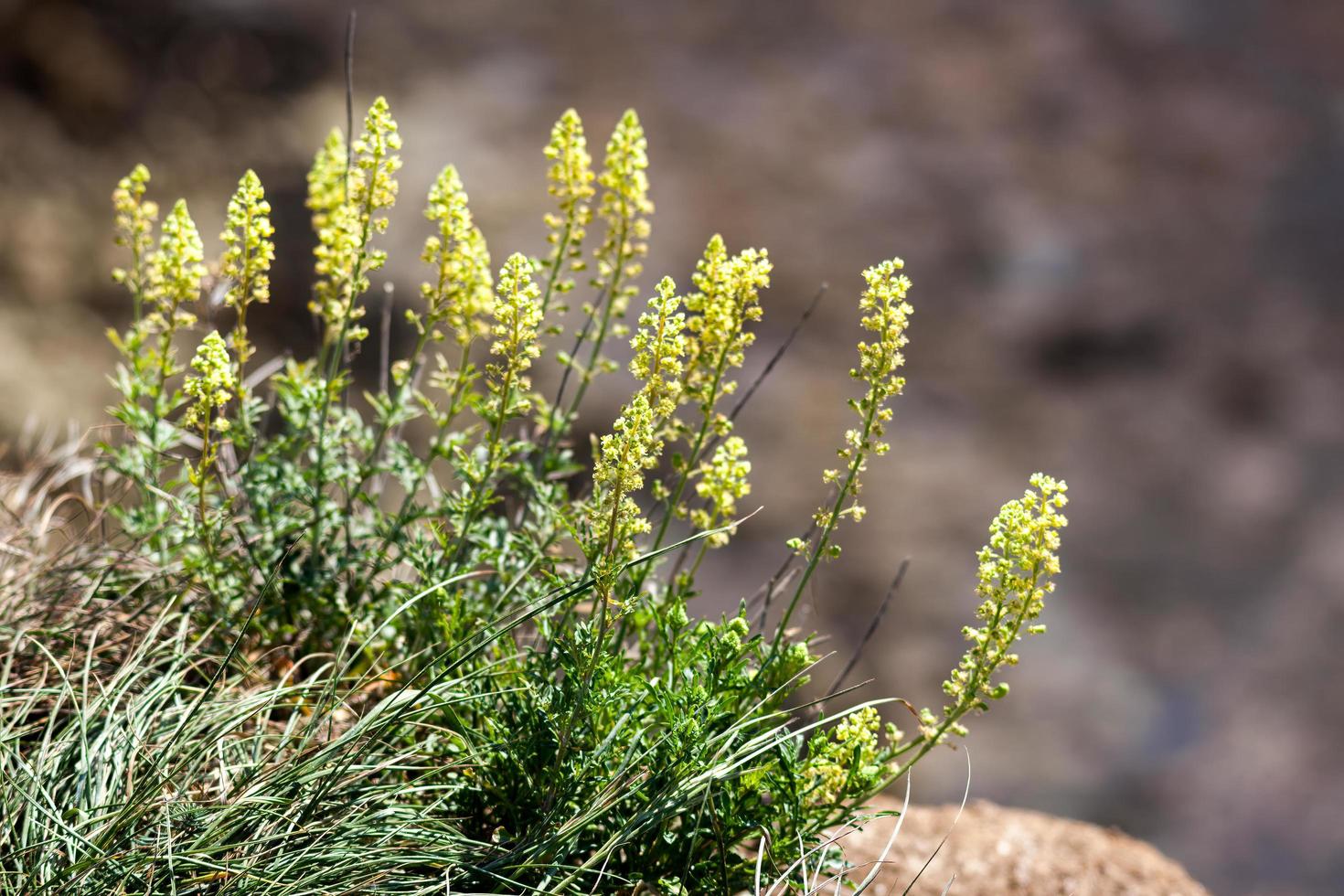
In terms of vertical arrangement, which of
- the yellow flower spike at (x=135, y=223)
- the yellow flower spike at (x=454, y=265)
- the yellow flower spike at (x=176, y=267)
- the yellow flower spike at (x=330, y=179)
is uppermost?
the yellow flower spike at (x=330, y=179)

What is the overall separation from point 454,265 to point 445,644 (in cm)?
78

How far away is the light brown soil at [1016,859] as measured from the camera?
9.09 feet

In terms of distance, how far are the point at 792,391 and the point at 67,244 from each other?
16.0ft

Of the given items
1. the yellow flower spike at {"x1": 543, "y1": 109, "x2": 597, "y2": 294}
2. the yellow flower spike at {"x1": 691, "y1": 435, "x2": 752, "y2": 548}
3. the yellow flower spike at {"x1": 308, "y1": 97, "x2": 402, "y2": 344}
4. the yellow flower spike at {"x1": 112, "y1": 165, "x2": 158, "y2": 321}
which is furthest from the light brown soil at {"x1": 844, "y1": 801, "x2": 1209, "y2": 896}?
the yellow flower spike at {"x1": 112, "y1": 165, "x2": 158, "y2": 321}

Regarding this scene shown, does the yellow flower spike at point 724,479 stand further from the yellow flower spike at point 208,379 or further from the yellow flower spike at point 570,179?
the yellow flower spike at point 208,379

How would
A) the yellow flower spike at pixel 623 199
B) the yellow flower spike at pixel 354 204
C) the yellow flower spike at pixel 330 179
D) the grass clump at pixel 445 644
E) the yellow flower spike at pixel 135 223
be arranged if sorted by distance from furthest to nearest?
the yellow flower spike at pixel 330 179, the yellow flower spike at pixel 135 223, the yellow flower spike at pixel 623 199, the yellow flower spike at pixel 354 204, the grass clump at pixel 445 644

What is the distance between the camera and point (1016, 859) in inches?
116

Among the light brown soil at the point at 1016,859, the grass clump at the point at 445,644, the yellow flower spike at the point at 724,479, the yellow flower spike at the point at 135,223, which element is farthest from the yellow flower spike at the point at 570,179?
the light brown soil at the point at 1016,859

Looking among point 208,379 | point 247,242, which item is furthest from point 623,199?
point 208,379

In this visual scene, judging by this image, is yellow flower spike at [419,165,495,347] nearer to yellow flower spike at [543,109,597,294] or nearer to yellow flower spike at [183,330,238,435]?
yellow flower spike at [543,109,597,294]

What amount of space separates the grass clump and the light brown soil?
0.64 meters

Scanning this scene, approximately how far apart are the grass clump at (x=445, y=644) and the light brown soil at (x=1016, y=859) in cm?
64

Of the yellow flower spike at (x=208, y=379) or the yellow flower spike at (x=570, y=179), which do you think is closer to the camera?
the yellow flower spike at (x=208, y=379)

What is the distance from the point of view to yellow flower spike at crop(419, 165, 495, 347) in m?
2.31
